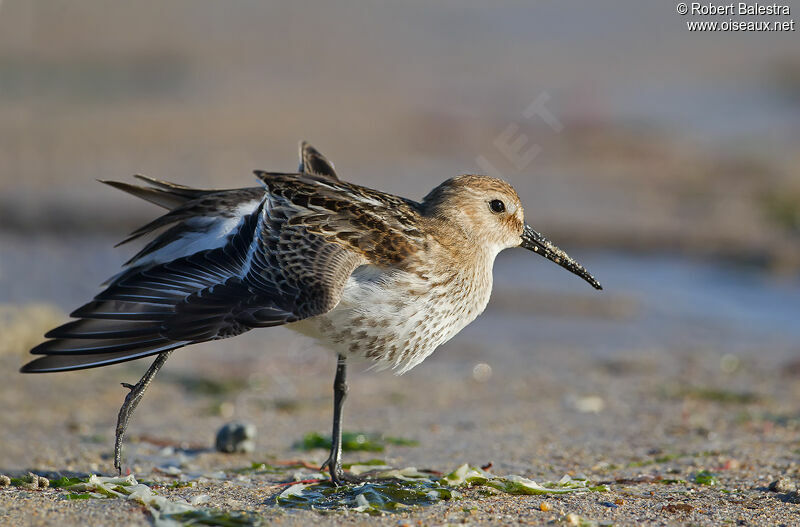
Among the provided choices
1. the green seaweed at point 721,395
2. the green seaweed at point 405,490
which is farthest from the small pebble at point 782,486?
the green seaweed at point 721,395

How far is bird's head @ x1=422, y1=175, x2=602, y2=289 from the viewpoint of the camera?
6.56 meters

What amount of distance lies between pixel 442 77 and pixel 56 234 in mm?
13332

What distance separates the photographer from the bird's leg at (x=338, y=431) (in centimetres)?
622

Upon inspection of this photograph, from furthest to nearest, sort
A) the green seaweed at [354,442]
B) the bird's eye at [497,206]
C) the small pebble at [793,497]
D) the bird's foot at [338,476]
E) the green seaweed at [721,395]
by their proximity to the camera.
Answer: the green seaweed at [721,395], the green seaweed at [354,442], the bird's eye at [497,206], the bird's foot at [338,476], the small pebble at [793,497]

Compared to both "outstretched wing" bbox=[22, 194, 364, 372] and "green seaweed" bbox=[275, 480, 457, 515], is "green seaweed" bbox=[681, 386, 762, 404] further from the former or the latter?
"outstretched wing" bbox=[22, 194, 364, 372]

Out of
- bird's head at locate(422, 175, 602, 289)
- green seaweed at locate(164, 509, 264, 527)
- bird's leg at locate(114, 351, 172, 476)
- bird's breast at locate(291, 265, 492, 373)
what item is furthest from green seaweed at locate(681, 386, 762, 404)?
green seaweed at locate(164, 509, 264, 527)

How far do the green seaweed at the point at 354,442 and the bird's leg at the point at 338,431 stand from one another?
749mm

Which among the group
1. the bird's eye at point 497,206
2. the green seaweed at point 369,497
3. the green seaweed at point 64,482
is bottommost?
the green seaweed at point 64,482

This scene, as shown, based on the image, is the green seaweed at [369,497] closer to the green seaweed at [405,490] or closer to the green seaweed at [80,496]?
the green seaweed at [405,490]

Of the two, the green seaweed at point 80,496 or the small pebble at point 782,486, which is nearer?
the green seaweed at point 80,496

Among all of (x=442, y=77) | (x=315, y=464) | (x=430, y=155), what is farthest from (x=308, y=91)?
(x=315, y=464)

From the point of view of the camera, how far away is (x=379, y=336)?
583 centimetres

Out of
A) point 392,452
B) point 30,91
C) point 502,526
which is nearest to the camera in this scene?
point 502,526

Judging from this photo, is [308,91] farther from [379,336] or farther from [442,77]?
[379,336]
